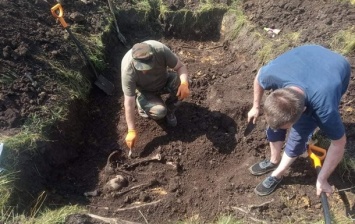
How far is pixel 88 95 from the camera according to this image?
4738mm

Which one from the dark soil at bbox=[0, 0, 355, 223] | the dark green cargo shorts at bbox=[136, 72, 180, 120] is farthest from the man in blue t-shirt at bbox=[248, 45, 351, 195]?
the dark green cargo shorts at bbox=[136, 72, 180, 120]

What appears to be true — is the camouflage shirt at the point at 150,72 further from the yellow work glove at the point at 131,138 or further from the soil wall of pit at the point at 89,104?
the soil wall of pit at the point at 89,104

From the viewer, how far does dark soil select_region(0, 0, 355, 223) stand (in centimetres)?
365

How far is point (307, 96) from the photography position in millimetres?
2670

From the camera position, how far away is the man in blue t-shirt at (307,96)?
257 cm

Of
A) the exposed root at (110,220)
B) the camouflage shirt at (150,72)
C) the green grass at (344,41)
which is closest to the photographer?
the exposed root at (110,220)

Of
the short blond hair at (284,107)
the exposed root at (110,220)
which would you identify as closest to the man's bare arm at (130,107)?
the exposed root at (110,220)

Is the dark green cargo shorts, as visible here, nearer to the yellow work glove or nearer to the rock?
the yellow work glove

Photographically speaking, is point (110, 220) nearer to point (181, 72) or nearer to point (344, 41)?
point (181, 72)

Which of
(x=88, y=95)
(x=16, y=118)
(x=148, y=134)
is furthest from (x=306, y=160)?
(x=16, y=118)

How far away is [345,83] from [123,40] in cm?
334

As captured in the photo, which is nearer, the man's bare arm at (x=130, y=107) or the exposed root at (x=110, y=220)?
the exposed root at (x=110, y=220)

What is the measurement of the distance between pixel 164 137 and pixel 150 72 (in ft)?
2.75

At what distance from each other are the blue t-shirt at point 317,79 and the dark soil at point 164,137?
1249 millimetres
